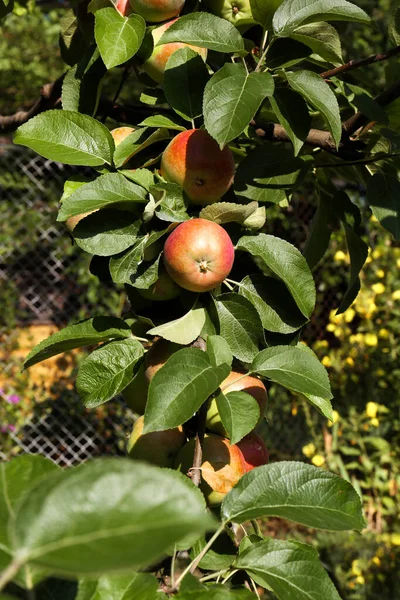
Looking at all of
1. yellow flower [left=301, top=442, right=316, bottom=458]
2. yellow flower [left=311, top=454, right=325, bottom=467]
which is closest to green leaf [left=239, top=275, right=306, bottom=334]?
yellow flower [left=311, top=454, right=325, bottom=467]

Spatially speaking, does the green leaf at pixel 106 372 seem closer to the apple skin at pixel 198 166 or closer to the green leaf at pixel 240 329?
the green leaf at pixel 240 329

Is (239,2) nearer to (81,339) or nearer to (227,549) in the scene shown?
(81,339)

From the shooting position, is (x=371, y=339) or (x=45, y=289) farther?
(x=45, y=289)

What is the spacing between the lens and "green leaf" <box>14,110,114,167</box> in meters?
0.86

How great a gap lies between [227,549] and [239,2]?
0.79m

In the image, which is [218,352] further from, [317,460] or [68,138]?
[317,460]

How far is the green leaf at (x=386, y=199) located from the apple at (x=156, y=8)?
1.32ft

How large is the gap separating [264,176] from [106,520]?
75 centimetres

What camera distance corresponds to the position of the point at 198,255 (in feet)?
2.60

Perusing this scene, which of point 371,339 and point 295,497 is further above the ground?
point 295,497

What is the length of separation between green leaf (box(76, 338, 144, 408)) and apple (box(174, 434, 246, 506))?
125mm

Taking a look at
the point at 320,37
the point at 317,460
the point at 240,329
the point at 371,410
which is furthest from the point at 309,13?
the point at 371,410

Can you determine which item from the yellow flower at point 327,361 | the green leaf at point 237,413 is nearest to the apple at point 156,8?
the green leaf at point 237,413

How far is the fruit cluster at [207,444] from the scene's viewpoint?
84 centimetres
